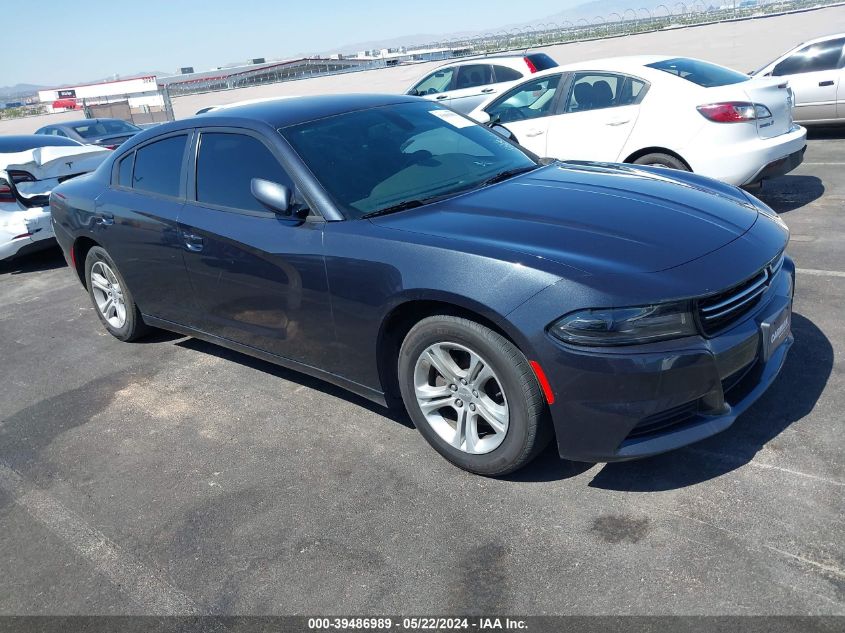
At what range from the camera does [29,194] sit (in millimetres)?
7941

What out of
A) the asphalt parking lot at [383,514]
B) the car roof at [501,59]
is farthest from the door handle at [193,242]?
the car roof at [501,59]

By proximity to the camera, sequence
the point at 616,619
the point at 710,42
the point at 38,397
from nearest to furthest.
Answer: the point at 616,619 < the point at 38,397 < the point at 710,42

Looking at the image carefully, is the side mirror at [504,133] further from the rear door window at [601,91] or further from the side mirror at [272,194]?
the rear door window at [601,91]

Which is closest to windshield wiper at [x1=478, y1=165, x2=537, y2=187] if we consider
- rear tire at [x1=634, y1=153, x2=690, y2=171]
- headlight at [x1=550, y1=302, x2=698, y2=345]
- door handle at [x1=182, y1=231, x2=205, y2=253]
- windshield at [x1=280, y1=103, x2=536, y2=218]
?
windshield at [x1=280, y1=103, x2=536, y2=218]

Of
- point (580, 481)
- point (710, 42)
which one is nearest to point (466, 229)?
point (580, 481)

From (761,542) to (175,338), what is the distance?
14.4ft

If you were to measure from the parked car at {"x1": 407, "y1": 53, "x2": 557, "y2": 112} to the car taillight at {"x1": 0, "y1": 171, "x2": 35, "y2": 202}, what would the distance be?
654 cm

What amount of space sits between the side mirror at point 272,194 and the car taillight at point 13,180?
5.53m

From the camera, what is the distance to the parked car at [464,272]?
9.39 ft

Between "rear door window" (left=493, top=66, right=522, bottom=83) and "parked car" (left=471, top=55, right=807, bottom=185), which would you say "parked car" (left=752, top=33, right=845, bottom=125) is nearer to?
"rear door window" (left=493, top=66, right=522, bottom=83)

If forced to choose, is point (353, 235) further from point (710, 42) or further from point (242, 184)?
point (710, 42)

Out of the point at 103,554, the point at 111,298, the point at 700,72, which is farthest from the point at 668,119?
the point at 103,554

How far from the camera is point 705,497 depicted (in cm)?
303

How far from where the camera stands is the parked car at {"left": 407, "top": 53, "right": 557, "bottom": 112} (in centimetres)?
1255
